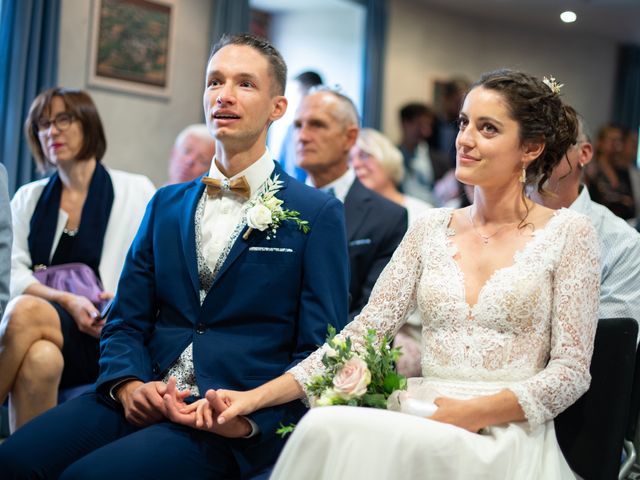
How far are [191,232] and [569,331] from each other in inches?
44.1

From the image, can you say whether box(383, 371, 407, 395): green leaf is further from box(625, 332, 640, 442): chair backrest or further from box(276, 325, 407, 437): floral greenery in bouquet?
box(625, 332, 640, 442): chair backrest

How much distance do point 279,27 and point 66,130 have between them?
5.43 metres

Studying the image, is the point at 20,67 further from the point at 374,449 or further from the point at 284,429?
the point at 374,449

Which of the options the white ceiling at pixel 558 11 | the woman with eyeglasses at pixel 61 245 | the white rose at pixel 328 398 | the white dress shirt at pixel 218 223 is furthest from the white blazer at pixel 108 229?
the white ceiling at pixel 558 11

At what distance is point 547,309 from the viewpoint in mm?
2338

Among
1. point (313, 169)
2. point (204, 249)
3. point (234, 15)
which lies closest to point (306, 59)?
point (234, 15)

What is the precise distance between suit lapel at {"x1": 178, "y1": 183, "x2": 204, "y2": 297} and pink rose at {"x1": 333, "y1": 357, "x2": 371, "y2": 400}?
58 cm

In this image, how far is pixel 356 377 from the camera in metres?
2.13

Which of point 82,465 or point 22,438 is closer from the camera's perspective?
point 82,465

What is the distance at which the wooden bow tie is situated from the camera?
2645 mm

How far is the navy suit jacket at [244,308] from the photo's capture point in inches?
97.9

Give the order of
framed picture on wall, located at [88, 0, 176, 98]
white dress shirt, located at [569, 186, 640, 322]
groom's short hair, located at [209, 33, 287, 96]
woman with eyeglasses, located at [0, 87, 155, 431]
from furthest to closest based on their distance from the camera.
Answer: framed picture on wall, located at [88, 0, 176, 98] < woman with eyeglasses, located at [0, 87, 155, 431] < white dress shirt, located at [569, 186, 640, 322] < groom's short hair, located at [209, 33, 287, 96]

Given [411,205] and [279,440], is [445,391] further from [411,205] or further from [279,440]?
[411,205]

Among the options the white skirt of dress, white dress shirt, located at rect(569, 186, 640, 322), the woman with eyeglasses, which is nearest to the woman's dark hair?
the woman with eyeglasses
